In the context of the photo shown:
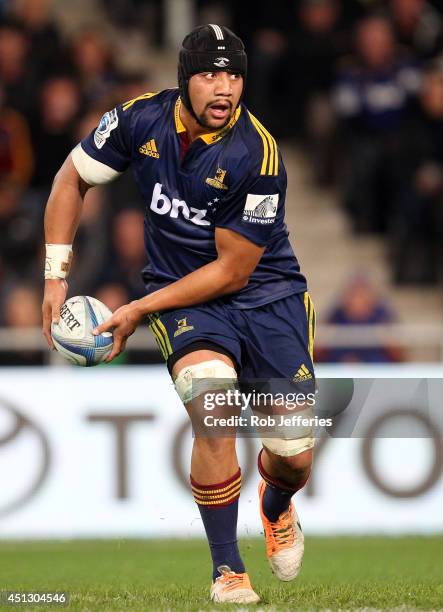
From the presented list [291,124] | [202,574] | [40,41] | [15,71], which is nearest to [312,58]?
[291,124]

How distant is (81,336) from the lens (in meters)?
6.86

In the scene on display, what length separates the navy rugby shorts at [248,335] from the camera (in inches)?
271

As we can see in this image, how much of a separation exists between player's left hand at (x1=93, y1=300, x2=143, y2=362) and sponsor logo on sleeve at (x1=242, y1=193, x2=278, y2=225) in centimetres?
64

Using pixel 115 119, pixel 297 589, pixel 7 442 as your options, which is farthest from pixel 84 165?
pixel 7 442

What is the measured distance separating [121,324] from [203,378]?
461 millimetres

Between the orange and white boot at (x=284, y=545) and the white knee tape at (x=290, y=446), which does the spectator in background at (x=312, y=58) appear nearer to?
the orange and white boot at (x=284, y=545)

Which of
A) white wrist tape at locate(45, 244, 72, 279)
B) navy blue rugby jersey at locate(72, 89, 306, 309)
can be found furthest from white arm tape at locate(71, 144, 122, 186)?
white wrist tape at locate(45, 244, 72, 279)

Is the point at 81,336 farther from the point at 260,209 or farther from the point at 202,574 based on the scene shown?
the point at 202,574

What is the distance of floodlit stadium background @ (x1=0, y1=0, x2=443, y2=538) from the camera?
10703 mm

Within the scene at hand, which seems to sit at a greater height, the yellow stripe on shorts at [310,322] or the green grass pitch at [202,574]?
the yellow stripe on shorts at [310,322]

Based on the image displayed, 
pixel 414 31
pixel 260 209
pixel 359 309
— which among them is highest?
pixel 260 209

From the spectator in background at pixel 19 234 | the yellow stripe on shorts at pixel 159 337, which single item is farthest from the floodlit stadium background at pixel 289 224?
the yellow stripe on shorts at pixel 159 337

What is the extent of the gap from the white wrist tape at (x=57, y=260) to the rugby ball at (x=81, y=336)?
243 millimetres

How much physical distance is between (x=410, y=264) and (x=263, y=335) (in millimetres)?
7571
